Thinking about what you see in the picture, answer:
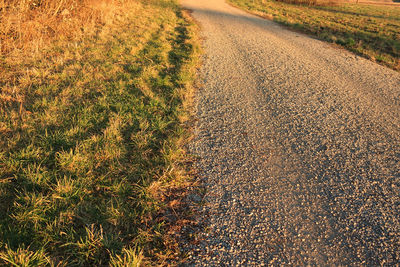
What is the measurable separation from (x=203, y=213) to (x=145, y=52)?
5711 millimetres

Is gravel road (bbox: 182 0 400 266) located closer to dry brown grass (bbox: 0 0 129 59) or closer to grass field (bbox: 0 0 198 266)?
grass field (bbox: 0 0 198 266)

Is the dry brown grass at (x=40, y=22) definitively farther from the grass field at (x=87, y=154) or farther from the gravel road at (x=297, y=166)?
the gravel road at (x=297, y=166)

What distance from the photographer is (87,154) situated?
2.99 meters

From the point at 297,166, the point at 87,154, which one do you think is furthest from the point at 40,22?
the point at 297,166

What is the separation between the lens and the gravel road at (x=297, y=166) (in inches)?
89.0

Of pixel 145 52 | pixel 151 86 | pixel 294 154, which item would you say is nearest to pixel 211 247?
pixel 294 154

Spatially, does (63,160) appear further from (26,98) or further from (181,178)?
(26,98)

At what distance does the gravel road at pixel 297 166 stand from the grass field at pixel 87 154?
535mm

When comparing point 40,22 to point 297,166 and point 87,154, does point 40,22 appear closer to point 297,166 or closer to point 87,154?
point 87,154

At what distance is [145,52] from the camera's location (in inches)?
273

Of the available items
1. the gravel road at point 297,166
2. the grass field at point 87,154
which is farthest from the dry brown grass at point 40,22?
the gravel road at point 297,166

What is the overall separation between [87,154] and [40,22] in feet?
20.0

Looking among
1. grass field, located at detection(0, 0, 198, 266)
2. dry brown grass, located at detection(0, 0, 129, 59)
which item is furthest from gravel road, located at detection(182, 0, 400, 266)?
dry brown grass, located at detection(0, 0, 129, 59)

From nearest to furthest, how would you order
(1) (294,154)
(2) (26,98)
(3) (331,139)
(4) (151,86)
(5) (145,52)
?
1. (1) (294,154)
2. (3) (331,139)
3. (2) (26,98)
4. (4) (151,86)
5. (5) (145,52)
